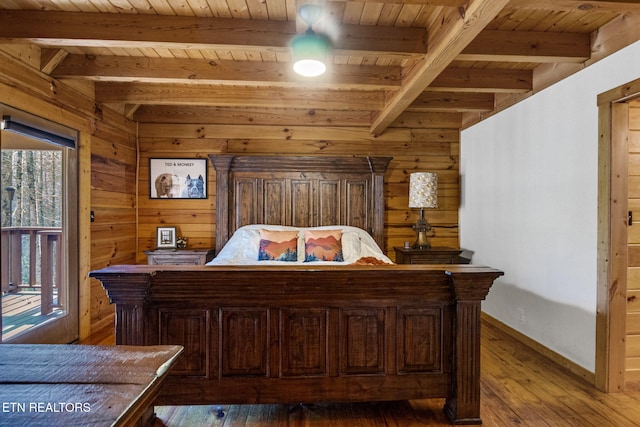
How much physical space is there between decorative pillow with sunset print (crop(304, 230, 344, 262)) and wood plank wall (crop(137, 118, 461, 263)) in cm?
105

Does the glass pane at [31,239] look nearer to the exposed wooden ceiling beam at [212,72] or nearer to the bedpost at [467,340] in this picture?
the exposed wooden ceiling beam at [212,72]

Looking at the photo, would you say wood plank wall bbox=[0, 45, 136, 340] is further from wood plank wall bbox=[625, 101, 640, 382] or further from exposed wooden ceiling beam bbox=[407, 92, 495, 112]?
wood plank wall bbox=[625, 101, 640, 382]

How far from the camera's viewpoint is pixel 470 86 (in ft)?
10.3

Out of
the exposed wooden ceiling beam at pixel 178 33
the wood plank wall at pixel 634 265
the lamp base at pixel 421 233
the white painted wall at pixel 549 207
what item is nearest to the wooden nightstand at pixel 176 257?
the exposed wooden ceiling beam at pixel 178 33

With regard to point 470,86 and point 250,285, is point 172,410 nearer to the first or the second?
point 250,285

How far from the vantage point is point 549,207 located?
2.87 metres

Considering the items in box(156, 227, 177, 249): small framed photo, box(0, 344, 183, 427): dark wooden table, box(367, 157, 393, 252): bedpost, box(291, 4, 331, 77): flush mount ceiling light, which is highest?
box(291, 4, 331, 77): flush mount ceiling light

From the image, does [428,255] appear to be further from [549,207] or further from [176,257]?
[176,257]

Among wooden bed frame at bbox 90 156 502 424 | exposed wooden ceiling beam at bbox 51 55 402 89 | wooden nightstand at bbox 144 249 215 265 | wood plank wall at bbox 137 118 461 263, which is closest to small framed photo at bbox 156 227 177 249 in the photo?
wood plank wall at bbox 137 118 461 263

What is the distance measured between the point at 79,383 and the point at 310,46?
1.87 metres

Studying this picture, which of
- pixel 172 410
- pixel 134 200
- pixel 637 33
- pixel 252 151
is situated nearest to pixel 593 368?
pixel 637 33

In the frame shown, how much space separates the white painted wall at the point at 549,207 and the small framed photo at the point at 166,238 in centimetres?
351

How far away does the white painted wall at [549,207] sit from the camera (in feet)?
8.04

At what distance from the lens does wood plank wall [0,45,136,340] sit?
2543 mm
